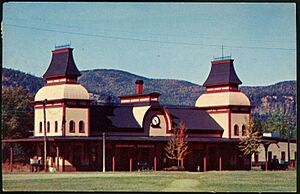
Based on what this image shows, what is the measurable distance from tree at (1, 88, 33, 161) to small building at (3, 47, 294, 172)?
3.32 meters

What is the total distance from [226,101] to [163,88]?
416 cm

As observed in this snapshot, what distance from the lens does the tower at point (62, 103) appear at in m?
46.5

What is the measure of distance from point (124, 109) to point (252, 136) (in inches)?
326

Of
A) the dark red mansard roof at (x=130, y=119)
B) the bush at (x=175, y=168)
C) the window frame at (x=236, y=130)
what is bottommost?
the bush at (x=175, y=168)

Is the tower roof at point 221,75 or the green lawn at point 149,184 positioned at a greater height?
the tower roof at point 221,75

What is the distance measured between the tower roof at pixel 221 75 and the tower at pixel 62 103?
8.18 m

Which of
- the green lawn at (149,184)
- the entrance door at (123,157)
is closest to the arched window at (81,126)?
the entrance door at (123,157)

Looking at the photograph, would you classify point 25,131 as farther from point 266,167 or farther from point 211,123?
point 266,167

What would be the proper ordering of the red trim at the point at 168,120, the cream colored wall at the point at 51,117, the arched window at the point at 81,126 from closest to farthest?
1. the cream colored wall at the point at 51,117
2. the arched window at the point at 81,126
3. the red trim at the point at 168,120

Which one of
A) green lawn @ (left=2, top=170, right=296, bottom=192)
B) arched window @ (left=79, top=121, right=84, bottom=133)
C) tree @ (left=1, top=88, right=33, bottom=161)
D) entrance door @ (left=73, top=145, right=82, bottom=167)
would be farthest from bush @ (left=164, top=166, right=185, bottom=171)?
green lawn @ (left=2, top=170, right=296, bottom=192)

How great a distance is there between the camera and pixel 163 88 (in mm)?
52844

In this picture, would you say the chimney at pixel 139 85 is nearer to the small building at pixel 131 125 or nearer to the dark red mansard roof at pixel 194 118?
the small building at pixel 131 125

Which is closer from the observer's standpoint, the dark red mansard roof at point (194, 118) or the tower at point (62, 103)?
the tower at point (62, 103)

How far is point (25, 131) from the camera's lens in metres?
53.5
